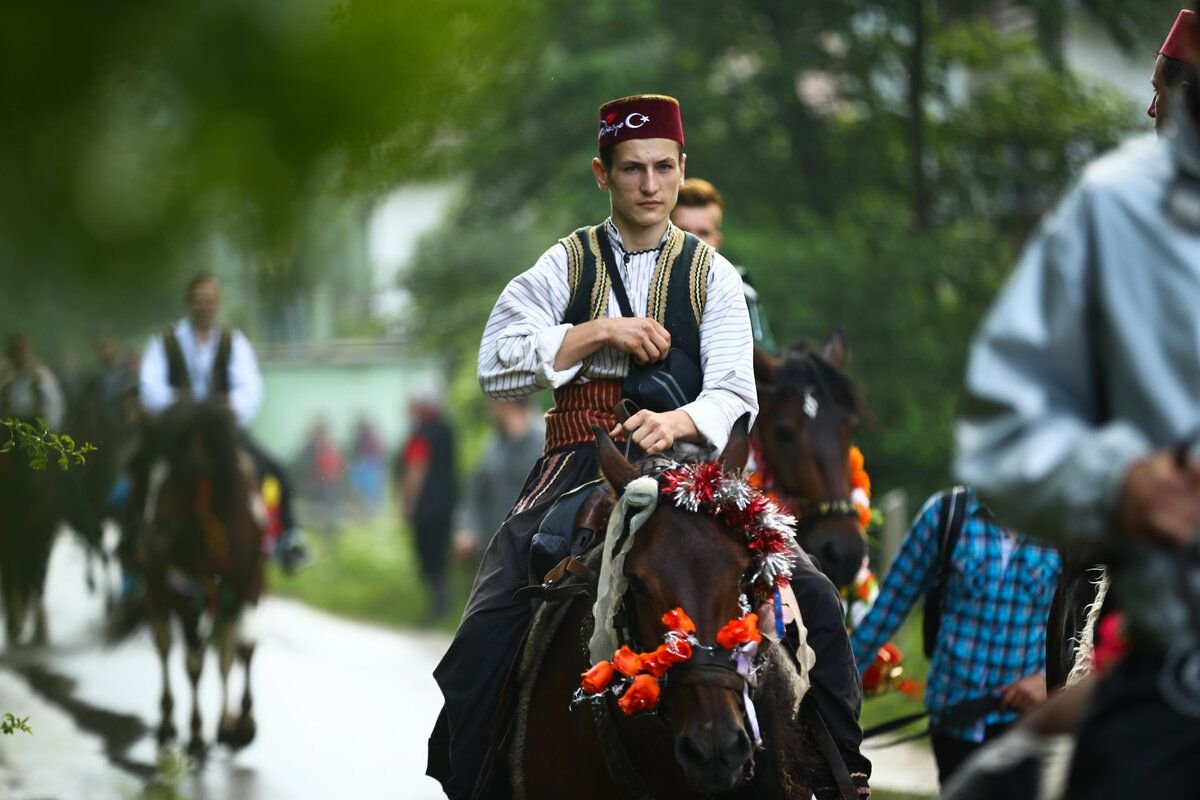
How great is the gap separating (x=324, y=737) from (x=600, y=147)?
774cm

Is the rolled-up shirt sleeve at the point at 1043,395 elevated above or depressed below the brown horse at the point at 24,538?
above

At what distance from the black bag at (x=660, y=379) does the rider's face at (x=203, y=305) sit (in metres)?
7.58

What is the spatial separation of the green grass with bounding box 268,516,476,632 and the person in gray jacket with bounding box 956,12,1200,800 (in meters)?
17.4

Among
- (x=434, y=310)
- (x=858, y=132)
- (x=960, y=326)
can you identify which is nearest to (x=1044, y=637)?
(x=960, y=326)

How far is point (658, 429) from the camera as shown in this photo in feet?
18.1

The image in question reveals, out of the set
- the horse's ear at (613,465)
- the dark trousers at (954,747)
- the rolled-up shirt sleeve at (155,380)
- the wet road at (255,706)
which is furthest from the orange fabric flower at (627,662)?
the rolled-up shirt sleeve at (155,380)

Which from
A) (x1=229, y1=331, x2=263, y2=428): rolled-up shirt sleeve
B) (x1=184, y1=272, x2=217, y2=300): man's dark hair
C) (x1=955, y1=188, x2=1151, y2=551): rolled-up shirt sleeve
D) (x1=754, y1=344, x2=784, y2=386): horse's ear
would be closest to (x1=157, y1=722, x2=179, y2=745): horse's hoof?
(x1=229, y1=331, x2=263, y2=428): rolled-up shirt sleeve

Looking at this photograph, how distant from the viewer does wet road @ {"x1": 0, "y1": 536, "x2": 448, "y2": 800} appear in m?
10.8

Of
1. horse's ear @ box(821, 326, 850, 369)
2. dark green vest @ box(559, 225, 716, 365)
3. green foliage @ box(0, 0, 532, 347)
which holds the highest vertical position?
green foliage @ box(0, 0, 532, 347)

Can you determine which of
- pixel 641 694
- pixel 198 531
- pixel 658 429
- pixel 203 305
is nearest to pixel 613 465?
pixel 658 429

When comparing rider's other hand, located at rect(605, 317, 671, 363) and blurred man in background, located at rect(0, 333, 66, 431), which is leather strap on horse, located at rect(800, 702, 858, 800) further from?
blurred man in background, located at rect(0, 333, 66, 431)

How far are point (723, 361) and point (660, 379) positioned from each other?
Answer: 0.22 meters

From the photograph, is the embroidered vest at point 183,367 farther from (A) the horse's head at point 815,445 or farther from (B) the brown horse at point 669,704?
(B) the brown horse at point 669,704

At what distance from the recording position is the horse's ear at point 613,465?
535cm
